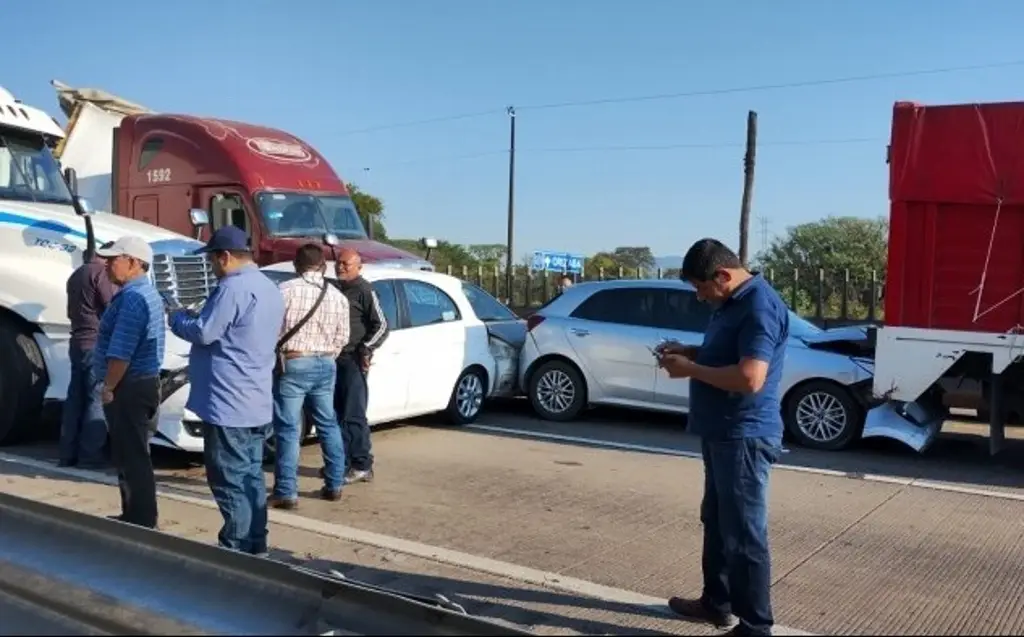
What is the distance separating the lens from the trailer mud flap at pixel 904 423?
8836mm

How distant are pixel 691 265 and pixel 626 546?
227cm

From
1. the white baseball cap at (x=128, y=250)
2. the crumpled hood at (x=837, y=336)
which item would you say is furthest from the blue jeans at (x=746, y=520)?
the crumpled hood at (x=837, y=336)

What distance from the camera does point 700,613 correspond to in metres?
4.66

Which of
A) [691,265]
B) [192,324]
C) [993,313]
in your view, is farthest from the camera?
[993,313]

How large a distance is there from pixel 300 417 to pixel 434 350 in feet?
9.59

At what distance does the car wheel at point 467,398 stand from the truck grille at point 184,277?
2.62 metres

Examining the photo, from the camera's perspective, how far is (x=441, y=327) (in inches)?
376

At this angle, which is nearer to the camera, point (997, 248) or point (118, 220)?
point (997, 248)

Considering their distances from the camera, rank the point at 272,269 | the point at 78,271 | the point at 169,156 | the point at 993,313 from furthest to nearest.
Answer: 1. the point at 169,156
2. the point at 272,269
3. the point at 993,313
4. the point at 78,271

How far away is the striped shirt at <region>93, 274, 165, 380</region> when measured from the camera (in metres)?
5.29

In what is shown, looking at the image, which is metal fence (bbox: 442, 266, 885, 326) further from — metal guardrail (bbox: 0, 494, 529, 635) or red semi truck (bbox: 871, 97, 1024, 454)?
metal guardrail (bbox: 0, 494, 529, 635)

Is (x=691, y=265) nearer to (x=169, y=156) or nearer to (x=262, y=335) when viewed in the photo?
(x=262, y=335)

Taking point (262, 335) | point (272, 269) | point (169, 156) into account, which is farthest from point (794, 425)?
point (169, 156)

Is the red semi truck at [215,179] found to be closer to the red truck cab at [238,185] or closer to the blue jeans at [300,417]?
the red truck cab at [238,185]
